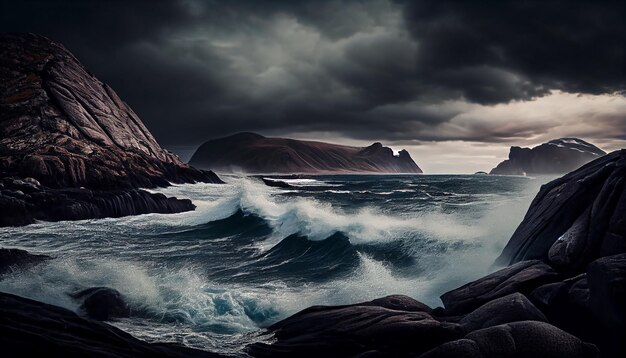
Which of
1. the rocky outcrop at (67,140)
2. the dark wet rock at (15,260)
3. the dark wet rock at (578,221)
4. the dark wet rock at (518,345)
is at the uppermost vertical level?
the rocky outcrop at (67,140)

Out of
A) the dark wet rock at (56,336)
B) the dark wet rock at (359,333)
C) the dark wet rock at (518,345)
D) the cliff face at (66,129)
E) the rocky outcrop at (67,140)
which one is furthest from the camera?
the cliff face at (66,129)

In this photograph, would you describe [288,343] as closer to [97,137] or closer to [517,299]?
[517,299]

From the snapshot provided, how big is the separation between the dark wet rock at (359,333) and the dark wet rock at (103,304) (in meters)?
5.15

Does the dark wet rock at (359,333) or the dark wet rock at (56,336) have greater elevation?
the dark wet rock at (56,336)

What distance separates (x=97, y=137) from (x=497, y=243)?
2360 inches

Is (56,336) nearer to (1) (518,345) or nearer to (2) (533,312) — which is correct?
(1) (518,345)

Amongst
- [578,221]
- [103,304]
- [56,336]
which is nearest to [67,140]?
[103,304]

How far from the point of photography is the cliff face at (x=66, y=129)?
39500 mm

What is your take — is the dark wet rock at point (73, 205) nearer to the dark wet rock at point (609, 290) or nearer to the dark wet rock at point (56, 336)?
the dark wet rock at point (56, 336)

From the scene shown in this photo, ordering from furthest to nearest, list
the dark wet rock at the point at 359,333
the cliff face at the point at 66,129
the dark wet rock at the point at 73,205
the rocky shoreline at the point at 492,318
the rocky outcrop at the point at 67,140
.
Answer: the cliff face at the point at 66,129
the rocky outcrop at the point at 67,140
the dark wet rock at the point at 73,205
the dark wet rock at the point at 359,333
the rocky shoreline at the point at 492,318

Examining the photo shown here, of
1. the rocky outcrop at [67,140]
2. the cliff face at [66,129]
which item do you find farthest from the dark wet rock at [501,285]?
the cliff face at [66,129]

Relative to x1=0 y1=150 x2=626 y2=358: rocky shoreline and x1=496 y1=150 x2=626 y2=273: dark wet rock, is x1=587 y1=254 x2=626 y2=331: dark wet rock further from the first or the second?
x1=496 y1=150 x2=626 y2=273: dark wet rock

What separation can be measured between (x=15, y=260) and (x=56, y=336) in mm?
11813

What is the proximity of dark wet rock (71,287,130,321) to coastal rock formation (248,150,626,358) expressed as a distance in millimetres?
5011
